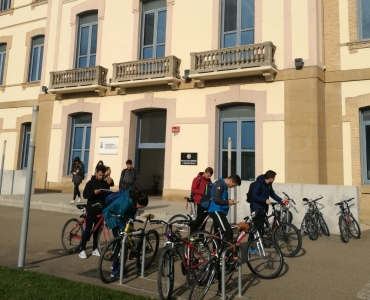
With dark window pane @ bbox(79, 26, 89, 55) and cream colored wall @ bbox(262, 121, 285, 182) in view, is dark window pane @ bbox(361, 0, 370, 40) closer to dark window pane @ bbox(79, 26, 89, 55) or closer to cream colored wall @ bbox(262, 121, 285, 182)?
cream colored wall @ bbox(262, 121, 285, 182)

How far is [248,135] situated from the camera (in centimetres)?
1409

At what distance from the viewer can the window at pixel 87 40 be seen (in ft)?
60.3

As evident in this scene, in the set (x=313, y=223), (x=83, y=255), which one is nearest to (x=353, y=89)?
(x=313, y=223)

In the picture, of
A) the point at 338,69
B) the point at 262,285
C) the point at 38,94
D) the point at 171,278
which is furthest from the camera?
the point at 38,94

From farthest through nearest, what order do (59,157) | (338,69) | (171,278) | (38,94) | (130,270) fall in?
(38,94) → (59,157) → (338,69) → (130,270) → (171,278)

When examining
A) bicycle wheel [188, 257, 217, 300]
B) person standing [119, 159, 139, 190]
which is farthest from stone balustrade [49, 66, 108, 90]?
bicycle wheel [188, 257, 217, 300]

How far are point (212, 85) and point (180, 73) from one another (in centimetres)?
173

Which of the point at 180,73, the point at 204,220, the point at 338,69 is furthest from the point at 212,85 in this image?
the point at 204,220

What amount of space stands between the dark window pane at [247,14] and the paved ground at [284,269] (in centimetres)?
947

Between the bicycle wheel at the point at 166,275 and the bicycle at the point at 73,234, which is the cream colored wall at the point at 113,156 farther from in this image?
the bicycle wheel at the point at 166,275

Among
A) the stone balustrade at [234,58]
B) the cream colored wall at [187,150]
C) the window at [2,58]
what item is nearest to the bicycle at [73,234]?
the cream colored wall at [187,150]

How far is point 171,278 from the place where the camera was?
187 inches

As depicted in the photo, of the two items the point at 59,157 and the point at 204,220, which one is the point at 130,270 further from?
the point at 59,157

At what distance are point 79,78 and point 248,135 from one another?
9.24m
